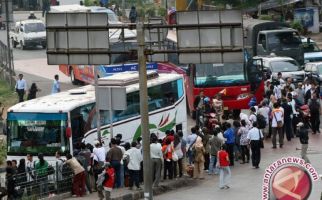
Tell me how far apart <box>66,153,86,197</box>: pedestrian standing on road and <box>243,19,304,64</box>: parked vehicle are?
23.9 meters

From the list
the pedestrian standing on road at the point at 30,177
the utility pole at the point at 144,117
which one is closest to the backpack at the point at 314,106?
the pedestrian standing on road at the point at 30,177

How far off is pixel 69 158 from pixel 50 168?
58 centimetres

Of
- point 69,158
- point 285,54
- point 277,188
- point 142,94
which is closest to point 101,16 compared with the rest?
point 142,94

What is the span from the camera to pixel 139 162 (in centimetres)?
2525

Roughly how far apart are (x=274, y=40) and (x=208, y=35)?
95.1ft

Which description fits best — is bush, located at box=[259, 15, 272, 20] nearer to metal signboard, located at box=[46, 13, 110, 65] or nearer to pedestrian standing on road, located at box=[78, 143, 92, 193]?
pedestrian standing on road, located at box=[78, 143, 92, 193]

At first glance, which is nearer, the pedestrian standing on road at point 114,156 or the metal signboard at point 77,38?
the metal signboard at point 77,38

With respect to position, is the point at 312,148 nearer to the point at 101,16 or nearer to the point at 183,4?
the point at 101,16

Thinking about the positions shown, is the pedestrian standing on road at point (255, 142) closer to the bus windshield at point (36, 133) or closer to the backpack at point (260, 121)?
the backpack at point (260, 121)

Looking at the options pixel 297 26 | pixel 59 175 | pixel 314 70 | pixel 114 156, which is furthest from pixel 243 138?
pixel 297 26

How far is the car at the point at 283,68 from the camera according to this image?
134ft

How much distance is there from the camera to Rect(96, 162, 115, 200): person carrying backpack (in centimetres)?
2356

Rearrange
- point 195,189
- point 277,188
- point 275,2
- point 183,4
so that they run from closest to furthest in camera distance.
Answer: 1. point 277,188
2. point 195,189
3. point 183,4
4. point 275,2
